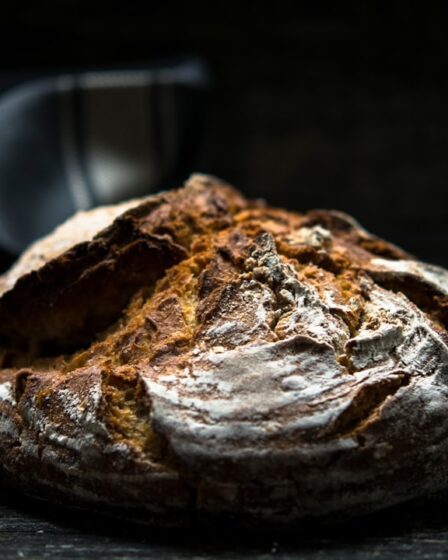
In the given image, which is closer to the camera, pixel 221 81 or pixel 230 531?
pixel 230 531

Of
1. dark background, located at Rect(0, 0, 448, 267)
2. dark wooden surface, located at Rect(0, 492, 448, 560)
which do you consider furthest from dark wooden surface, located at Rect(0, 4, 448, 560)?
dark wooden surface, located at Rect(0, 492, 448, 560)

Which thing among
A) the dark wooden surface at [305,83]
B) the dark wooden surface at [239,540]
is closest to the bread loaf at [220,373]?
the dark wooden surface at [239,540]

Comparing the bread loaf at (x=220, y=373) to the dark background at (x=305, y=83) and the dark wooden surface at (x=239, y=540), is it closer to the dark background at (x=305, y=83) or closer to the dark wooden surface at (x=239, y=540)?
the dark wooden surface at (x=239, y=540)

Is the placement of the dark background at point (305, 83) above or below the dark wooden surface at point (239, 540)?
above

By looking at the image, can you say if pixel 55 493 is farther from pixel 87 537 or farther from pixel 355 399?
pixel 355 399

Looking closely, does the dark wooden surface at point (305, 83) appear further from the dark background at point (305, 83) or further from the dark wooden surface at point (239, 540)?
the dark wooden surface at point (239, 540)

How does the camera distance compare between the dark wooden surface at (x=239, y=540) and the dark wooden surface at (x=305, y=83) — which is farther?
the dark wooden surface at (x=305, y=83)

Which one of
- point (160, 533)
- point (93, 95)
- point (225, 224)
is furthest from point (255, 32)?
point (160, 533)
